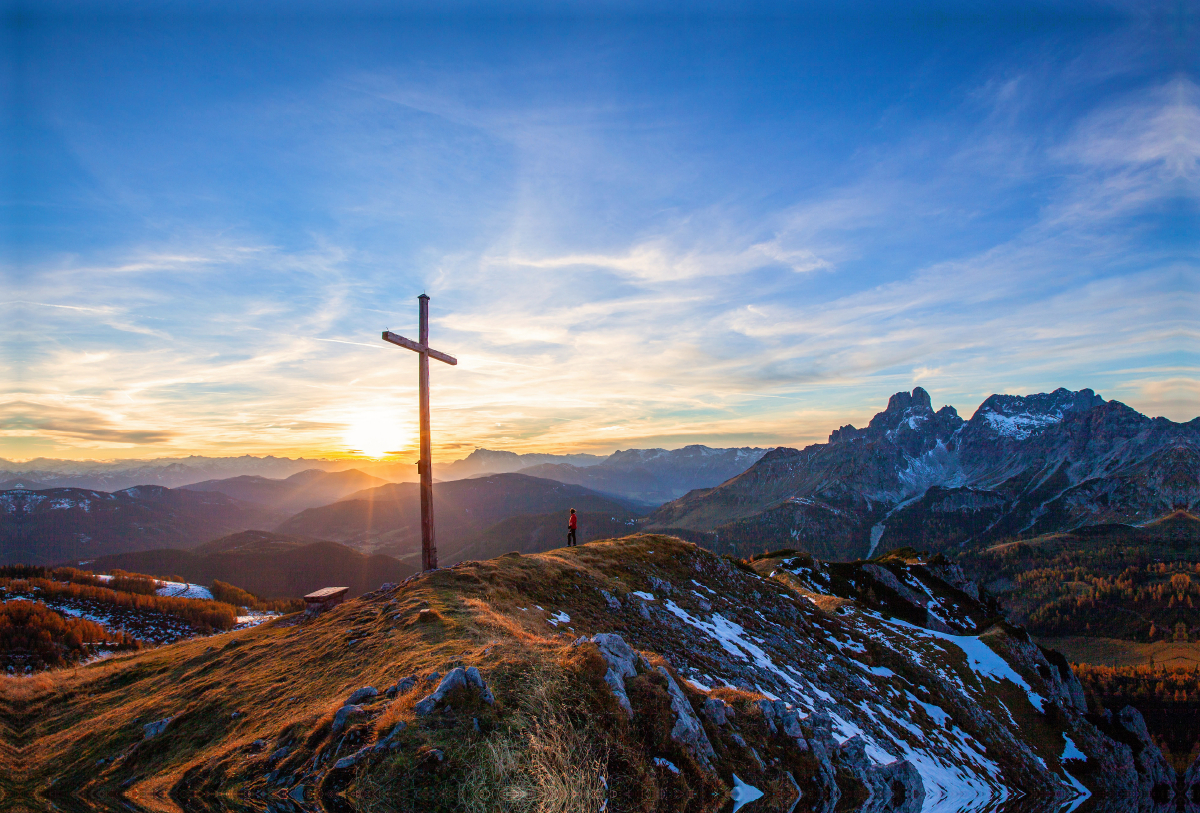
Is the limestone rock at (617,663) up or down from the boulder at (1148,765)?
up

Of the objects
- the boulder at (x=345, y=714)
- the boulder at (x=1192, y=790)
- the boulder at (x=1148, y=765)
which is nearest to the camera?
the boulder at (x=345, y=714)

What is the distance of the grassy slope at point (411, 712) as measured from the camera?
9266 millimetres

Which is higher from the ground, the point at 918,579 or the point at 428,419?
the point at 428,419

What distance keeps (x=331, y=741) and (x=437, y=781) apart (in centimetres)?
286

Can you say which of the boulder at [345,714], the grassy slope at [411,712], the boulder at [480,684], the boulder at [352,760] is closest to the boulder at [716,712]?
the grassy slope at [411,712]

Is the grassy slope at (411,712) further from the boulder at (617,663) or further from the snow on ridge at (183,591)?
the snow on ridge at (183,591)

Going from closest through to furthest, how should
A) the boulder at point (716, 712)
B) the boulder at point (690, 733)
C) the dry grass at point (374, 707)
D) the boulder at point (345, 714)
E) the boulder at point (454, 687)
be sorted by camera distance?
the dry grass at point (374, 707)
the boulder at point (454, 687)
the boulder at point (345, 714)
the boulder at point (690, 733)
the boulder at point (716, 712)

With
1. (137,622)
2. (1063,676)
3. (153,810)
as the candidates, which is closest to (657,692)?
(153,810)

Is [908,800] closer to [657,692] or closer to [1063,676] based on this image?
[657,692]

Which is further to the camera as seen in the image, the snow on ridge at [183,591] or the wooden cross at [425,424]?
the snow on ridge at [183,591]

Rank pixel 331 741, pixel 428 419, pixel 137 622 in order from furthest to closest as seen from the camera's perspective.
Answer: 1. pixel 137 622
2. pixel 428 419
3. pixel 331 741

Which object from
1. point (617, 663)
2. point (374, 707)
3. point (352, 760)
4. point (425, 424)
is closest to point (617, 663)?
point (617, 663)

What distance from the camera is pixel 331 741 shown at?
9.90 m

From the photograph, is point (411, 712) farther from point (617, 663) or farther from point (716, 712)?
point (716, 712)
